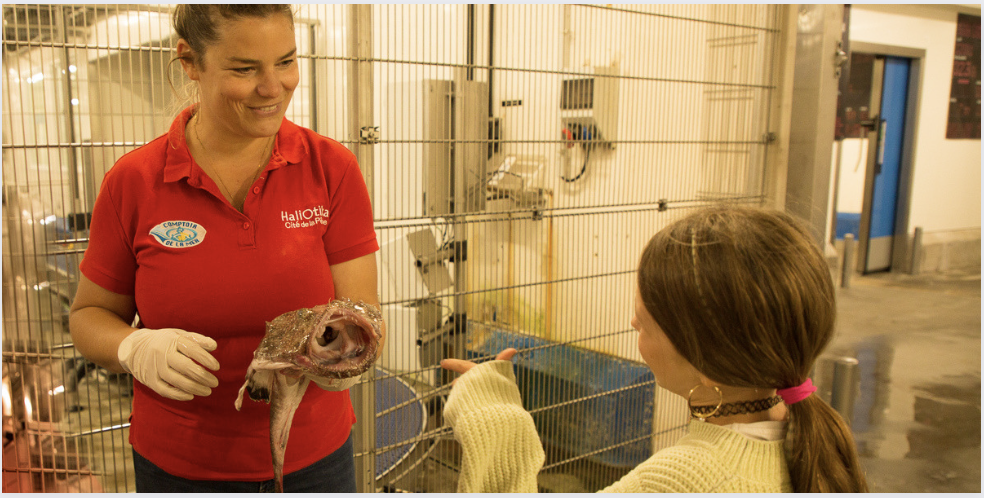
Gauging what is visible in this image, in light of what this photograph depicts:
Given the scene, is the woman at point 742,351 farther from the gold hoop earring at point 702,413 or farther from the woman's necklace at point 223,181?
the woman's necklace at point 223,181

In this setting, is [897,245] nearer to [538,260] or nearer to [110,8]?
[538,260]

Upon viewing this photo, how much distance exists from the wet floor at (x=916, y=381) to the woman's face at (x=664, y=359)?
114cm

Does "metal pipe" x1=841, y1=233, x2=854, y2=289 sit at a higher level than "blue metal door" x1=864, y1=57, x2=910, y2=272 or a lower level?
lower

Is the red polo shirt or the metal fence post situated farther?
the metal fence post

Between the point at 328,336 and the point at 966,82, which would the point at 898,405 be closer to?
the point at 328,336

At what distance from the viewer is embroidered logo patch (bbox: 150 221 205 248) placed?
1.22 metres

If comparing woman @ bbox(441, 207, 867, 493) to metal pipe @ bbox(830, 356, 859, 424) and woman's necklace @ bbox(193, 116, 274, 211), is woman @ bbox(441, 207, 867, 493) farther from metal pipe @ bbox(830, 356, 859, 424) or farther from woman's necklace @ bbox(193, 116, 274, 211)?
metal pipe @ bbox(830, 356, 859, 424)

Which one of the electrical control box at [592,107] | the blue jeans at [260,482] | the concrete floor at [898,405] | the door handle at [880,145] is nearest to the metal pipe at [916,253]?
the concrete floor at [898,405]

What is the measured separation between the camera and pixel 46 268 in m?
1.82

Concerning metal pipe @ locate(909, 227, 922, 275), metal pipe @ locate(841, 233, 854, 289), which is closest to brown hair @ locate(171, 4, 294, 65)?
metal pipe @ locate(841, 233, 854, 289)

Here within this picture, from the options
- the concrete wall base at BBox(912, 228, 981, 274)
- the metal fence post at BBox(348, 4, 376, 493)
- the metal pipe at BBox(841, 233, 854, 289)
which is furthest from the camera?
the concrete wall base at BBox(912, 228, 981, 274)

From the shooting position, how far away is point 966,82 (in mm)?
7598

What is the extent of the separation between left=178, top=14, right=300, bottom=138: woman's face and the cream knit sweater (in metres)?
0.62

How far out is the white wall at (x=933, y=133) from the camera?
22.6 ft
